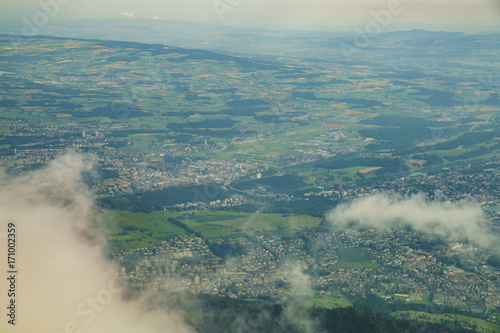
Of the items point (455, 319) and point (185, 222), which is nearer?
point (455, 319)

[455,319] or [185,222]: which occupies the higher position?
[185,222]

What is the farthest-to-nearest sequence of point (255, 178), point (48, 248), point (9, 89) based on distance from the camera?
point (9, 89) < point (255, 178) < point (48, 248)

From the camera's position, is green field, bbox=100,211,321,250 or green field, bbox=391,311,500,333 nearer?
green field, bbox=391,311,500,333

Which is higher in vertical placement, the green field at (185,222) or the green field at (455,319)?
the green field at (185,222)

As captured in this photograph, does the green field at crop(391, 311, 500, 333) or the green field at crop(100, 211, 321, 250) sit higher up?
the green field at crop(100, 211, 321, 250)

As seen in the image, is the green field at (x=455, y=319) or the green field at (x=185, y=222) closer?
the green field at (x=455, y=319)

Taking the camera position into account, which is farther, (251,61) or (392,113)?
(251,61)

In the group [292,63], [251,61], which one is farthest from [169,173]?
[292,63]

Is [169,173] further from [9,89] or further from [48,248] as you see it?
[9,89]
